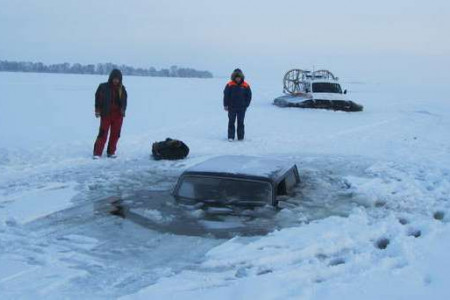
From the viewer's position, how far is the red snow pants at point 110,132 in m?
9.87

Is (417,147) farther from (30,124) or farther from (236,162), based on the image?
(30,124)

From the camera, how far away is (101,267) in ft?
14.7

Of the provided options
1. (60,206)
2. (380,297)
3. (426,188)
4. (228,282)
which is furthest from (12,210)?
(426,188)

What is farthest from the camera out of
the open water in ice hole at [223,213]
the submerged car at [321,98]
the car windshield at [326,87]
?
the car windshield at [326,87]

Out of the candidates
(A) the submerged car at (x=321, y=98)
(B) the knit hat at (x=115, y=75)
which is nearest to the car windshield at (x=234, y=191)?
(B) the knit hat at (x=115, y=75)

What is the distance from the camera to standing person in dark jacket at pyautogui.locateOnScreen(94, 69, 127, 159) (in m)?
9.86

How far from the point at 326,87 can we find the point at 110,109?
15.3 metres

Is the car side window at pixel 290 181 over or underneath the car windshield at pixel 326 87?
underneath

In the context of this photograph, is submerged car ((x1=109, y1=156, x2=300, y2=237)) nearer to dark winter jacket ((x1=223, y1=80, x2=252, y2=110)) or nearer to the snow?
the snow

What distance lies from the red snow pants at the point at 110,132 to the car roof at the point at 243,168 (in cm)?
321

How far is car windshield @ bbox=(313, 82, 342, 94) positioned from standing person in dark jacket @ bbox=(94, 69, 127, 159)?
14.6m

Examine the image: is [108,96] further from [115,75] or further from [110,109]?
[115,75]

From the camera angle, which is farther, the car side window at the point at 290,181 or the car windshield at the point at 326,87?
the car windshield at the point at 326,87

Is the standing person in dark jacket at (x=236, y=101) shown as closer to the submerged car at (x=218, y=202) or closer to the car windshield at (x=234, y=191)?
the submerged car at (x=218, y=202)
